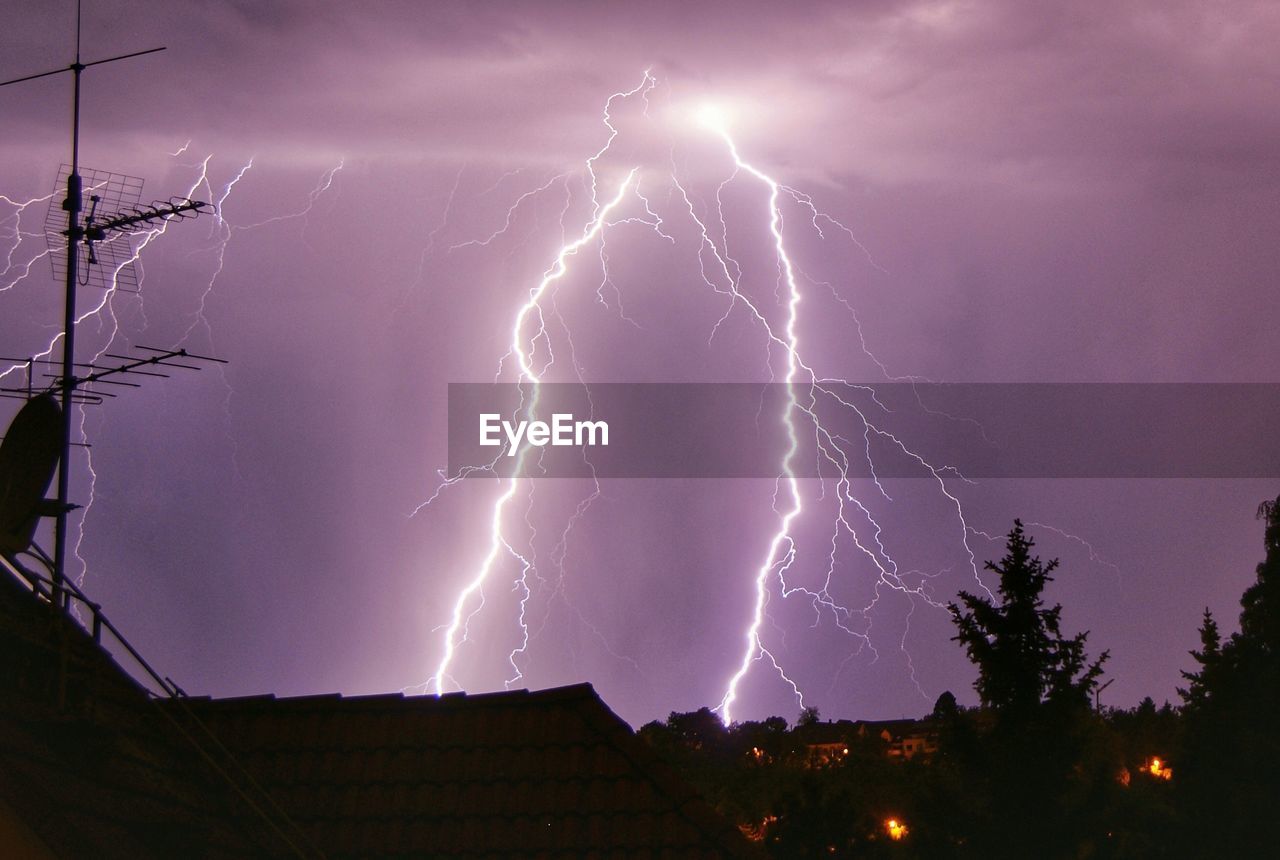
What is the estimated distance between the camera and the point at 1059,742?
14.2 metres

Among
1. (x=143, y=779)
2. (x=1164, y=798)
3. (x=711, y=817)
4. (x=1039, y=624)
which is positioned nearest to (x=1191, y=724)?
(x=1164, y=798)

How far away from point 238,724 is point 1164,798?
54.3 ft

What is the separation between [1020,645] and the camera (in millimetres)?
14844

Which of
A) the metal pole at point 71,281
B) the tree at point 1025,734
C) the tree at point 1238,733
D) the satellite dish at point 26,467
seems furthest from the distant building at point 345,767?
the tree at point 1238,733

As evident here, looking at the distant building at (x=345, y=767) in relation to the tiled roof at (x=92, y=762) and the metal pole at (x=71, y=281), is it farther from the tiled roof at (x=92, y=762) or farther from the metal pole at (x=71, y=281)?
the metal pole at (x=71, y=281)

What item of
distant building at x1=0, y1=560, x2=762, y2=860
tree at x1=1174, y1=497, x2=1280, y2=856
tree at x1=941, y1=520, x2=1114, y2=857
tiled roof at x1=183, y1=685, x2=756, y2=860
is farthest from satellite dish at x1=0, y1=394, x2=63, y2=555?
tree at x1=1174, y1=497, x2=1280, y2=856

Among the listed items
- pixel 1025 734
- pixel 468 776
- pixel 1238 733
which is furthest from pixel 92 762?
pixel 1238 733

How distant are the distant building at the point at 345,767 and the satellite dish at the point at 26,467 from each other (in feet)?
0.55

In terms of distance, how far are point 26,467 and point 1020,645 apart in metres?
12.7

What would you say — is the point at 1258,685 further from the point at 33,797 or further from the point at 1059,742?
the point at 33,797

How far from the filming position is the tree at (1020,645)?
14.6 meters

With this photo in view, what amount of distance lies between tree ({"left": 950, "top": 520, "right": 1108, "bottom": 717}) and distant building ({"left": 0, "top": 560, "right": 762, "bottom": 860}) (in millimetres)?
10223

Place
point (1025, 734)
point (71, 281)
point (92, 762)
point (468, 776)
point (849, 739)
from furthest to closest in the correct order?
point (849, 739) → point (1025, 734) → point (71, 281) → point (468, 776) → point (92, 762)

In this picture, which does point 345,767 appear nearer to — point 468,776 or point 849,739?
point 468,776
